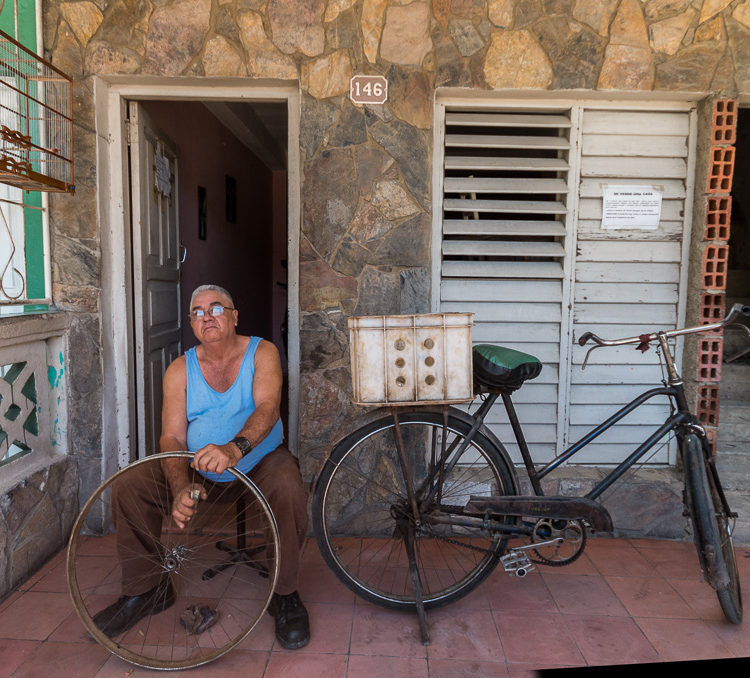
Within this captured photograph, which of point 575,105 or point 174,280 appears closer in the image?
point 575,105

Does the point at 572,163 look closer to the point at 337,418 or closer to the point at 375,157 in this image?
the point at 375,157

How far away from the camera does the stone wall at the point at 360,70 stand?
289 centimetres

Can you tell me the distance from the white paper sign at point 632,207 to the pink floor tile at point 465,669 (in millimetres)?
2210

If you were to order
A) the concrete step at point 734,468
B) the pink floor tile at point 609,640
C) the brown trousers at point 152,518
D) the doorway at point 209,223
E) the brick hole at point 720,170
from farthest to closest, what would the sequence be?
the doorway at point 209,223
the concrete step at point 734,468
the brick hole at point 720,170
the brown trousers at point 152,518
the pink floor tile at point 609,640

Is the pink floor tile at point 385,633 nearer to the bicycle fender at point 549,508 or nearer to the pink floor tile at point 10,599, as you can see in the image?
the bicycle fender at point 549,508

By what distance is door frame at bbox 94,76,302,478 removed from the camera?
9.85ft

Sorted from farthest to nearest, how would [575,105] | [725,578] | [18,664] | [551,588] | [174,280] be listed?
[174,280]
[575,105]
[551,588]
[725,578]
[18,664]

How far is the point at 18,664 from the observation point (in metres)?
2.12

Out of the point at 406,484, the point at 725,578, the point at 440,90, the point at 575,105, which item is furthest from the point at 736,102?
the point at 406,484

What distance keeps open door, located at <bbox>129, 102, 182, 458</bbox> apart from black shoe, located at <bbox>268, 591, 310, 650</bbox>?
1458 mm

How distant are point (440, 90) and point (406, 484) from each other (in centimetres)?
192

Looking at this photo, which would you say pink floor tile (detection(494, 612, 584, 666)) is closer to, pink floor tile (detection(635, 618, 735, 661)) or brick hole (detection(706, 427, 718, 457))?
pink floor tile (detection(635, 618, 735, 661))

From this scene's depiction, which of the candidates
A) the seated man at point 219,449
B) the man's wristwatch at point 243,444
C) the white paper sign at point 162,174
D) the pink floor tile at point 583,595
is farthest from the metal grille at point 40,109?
the pink floor tile at point 583,595

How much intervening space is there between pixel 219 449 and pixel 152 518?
1.72 ft
